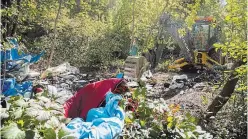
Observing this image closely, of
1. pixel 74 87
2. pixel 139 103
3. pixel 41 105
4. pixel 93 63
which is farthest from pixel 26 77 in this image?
pixel 93 63

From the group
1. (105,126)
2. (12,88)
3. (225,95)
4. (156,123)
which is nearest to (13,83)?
(12,88)

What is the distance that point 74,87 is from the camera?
834 cm

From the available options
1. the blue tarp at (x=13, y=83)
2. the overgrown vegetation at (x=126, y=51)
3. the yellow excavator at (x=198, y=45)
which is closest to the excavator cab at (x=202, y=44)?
the yellow excavator at (x=198, y=45)

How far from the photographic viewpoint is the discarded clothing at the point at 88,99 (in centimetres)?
398

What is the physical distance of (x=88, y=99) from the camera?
427 centimetres

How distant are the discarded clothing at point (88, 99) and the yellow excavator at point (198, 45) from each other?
27.7ft

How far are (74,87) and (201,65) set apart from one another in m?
5.94

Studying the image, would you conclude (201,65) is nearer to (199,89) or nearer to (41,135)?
(199,89)

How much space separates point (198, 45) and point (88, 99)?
960 cm

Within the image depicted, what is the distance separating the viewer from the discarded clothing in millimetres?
3984

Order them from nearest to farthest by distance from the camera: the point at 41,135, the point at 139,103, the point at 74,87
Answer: the point at 41,135 → the point at 139,103 → the point at 74,87

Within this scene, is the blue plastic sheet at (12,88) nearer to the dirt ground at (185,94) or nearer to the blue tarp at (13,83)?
the blue tarp at (13,83)

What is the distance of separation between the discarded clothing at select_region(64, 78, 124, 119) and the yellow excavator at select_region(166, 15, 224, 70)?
8.45 meters

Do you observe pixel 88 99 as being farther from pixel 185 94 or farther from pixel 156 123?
pixel 185 94
